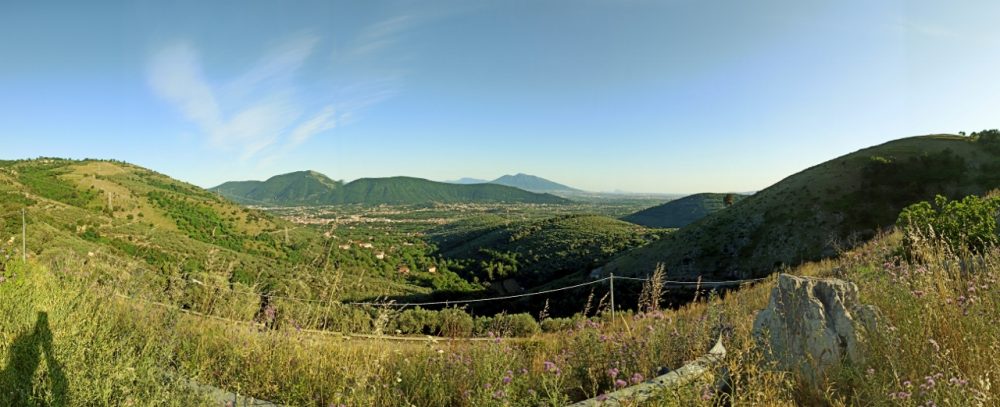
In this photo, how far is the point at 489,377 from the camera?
3363 millimetres

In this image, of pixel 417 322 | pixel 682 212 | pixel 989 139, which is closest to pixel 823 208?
pixel 989 139

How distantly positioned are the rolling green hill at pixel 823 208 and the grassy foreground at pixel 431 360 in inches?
1350

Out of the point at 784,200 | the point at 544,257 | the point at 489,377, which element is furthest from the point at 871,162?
the point at 489,377

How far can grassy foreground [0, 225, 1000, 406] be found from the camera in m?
2.72

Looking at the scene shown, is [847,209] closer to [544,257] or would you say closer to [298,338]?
[544,257]

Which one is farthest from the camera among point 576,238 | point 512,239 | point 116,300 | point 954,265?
point 512,239

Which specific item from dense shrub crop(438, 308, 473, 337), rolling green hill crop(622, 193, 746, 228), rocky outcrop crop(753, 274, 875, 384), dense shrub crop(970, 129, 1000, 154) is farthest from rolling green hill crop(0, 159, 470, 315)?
rolling green hill crop(622, 193, 746, 228)

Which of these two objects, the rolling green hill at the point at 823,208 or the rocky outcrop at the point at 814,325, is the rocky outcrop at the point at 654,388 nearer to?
the rocky outcrop at the point at 814,325

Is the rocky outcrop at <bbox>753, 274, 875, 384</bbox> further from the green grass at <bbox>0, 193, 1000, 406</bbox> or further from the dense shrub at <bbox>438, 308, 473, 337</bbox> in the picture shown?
the dense shrub at <bbox>438, 308, 473, 337</bbox>

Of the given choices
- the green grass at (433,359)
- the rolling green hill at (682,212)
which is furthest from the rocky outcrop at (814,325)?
the rolling green hill at (682,212)

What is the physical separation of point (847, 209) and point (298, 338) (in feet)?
153

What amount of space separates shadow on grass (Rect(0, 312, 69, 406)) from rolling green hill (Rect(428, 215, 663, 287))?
51344mm

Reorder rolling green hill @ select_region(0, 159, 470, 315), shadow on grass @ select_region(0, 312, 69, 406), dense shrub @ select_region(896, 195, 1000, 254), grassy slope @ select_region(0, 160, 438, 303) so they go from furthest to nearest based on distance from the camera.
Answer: dense shrub @ select_region(896, 195, 1000, 254), grassy slope @ select_region(0, 160, 438, 303), rolling green hill @ select_region(0, 159, 470, 315), shadow on grass @ select_region(0, 312, 69, 406)

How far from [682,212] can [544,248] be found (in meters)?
103
